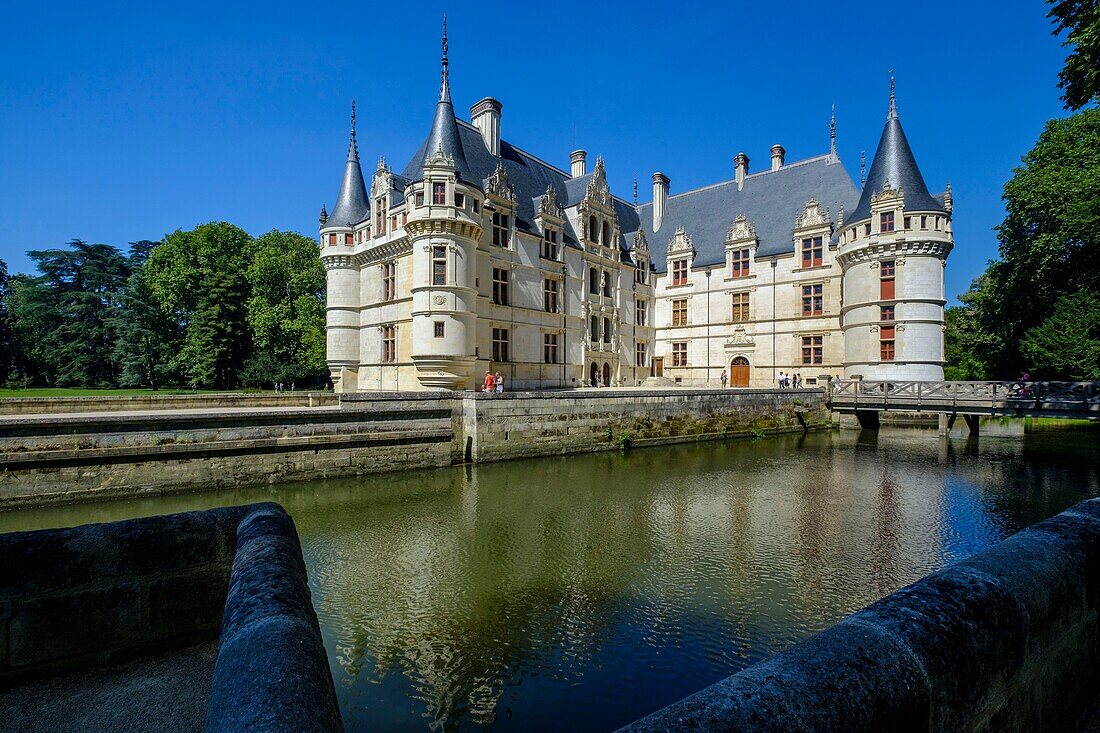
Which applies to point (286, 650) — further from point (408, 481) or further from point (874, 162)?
→ point (874, 162)

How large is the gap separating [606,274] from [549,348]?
6646 mm

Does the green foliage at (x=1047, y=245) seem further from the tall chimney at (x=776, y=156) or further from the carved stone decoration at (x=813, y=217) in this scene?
the tall chimney at (x=776, y=156)

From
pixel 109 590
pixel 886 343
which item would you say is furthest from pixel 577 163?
pixel 109 590

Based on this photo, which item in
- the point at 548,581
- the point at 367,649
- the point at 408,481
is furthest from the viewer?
the point at 408,481

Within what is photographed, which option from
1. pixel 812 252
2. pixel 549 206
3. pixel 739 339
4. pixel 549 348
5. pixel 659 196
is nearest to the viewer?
pixel 549 206

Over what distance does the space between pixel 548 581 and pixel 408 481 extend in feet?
25.0

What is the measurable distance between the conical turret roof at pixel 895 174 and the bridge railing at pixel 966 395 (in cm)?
837

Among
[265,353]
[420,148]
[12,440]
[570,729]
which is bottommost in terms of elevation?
[570,729]

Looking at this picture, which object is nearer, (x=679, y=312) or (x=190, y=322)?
(x=190, y=322)

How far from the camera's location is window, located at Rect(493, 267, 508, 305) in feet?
81.4

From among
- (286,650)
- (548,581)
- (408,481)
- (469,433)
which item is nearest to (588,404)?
(469,433)

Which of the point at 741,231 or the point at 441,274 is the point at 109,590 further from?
the point at 741,231

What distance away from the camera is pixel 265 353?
32.0 meters

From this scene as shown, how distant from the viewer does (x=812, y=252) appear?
30.0 meters
